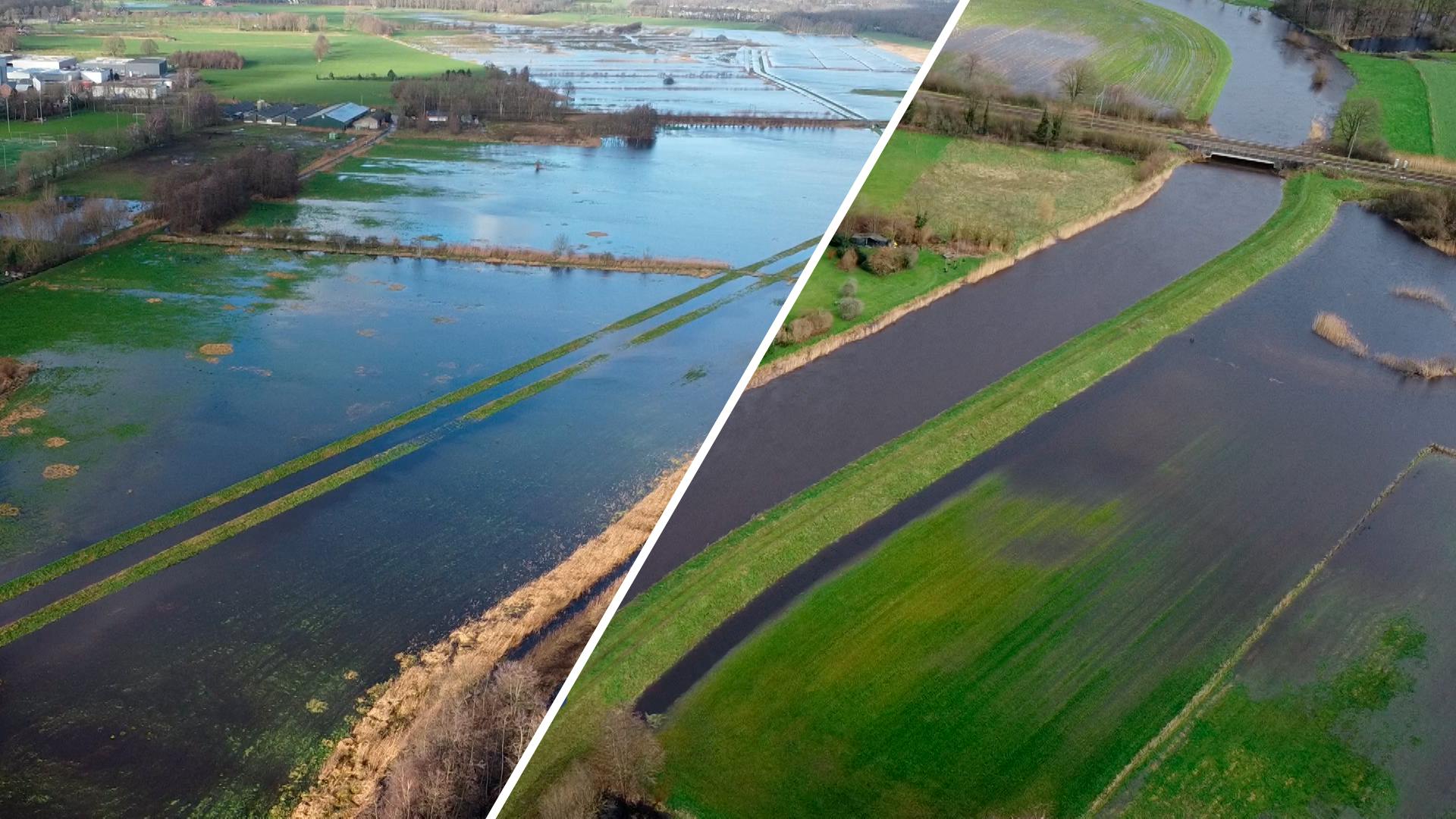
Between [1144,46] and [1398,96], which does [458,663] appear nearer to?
[1144,46]

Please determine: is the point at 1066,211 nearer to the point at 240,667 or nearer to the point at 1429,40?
the point at 240,667

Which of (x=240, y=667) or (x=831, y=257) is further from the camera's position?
(x=831, y=257)

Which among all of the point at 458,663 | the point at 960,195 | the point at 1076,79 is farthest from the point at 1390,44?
Answer: the point at 458,663

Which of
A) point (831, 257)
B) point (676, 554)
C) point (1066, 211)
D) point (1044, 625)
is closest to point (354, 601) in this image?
point (676, 554)

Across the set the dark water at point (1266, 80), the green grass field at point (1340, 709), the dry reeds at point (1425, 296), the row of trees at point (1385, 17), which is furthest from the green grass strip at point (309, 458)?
the row of trees at point (1385, 17)

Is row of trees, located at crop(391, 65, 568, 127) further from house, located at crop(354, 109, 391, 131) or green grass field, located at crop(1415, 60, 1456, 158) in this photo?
green grass field, located at crop(1415, 60, 1456, 158)

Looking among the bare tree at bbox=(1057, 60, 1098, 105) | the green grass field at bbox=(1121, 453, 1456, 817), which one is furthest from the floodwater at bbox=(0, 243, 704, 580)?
the bare tree at bbox=(1057, 60, 1098, 105)
